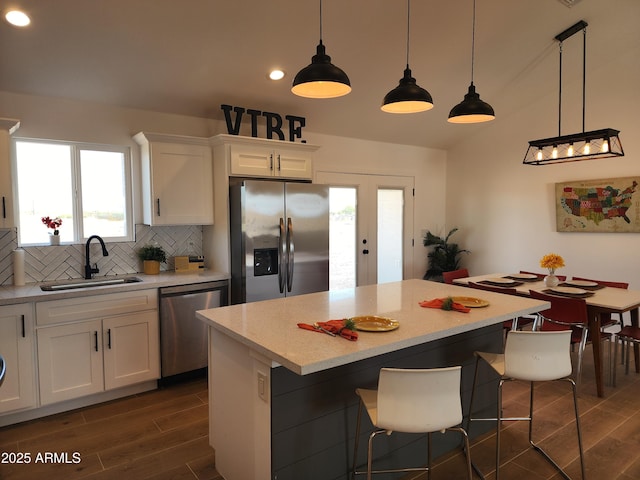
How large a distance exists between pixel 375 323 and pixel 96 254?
284cm

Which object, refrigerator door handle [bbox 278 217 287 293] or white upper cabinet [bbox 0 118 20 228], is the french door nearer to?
refrigerator door handle [bbox 278 217 287 293]

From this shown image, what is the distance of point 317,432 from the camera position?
2023mm

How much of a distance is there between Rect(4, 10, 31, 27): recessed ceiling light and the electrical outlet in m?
2.69

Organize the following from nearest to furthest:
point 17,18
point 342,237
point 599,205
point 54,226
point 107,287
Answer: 1. point 17,18
2. point 107,287
3. point 54,226
4. point 599,205
5. point 342,237

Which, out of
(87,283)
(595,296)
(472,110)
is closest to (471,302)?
(472,110)

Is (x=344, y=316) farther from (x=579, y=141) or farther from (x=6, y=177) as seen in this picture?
(x=579, y=141)

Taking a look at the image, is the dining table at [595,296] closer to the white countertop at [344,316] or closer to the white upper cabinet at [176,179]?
the white countertop at [344,316]

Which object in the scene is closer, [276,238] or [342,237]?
[276,238]

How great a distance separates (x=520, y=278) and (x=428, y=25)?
8.63 ft

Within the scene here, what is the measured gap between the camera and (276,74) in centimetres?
374

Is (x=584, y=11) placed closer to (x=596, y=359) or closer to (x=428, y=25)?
(x=428, y=25)

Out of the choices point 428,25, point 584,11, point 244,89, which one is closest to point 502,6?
point 428,25

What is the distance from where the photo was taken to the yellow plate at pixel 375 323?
2.00 metres

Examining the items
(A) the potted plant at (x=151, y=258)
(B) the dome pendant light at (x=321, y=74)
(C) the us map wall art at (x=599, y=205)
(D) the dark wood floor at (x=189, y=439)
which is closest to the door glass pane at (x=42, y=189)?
(A) the potted plant at (x=151, y=258)
